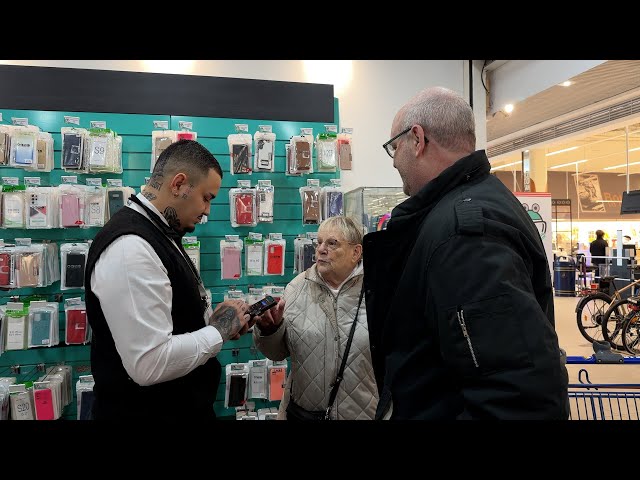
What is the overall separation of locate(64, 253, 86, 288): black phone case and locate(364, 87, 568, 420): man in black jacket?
9.39 ft

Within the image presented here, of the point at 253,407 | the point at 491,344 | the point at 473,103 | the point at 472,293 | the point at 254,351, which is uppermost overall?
the point at 473,103

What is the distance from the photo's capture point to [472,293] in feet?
3.59

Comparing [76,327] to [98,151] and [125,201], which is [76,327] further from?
[98,151]

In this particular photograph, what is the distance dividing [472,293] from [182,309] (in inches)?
47.4

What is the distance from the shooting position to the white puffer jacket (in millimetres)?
2414

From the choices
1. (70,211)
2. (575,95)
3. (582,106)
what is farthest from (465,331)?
(582,106)

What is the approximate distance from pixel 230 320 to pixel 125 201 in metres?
2.09

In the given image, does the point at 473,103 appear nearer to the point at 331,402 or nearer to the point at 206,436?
the point at 331,402

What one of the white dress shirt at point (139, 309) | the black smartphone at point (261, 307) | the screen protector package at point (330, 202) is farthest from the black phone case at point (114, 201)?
the white dress shirt at point (139, 309)

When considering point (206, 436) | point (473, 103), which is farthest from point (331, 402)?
point (473, 103)

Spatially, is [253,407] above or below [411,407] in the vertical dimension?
below

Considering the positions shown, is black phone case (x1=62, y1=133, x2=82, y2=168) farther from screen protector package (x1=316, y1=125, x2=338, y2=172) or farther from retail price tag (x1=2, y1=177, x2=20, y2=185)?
screen protector package (x1=316, y1=125, x2=338, y2=172)

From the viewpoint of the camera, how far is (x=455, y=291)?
1119 millimetres

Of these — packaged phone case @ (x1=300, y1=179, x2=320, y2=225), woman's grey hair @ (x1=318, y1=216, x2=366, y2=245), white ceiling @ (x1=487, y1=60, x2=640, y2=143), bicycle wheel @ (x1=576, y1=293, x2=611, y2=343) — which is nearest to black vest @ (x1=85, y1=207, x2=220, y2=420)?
woman's grey hair @ (x1=318, y1=216, x2=366, y2=245)
